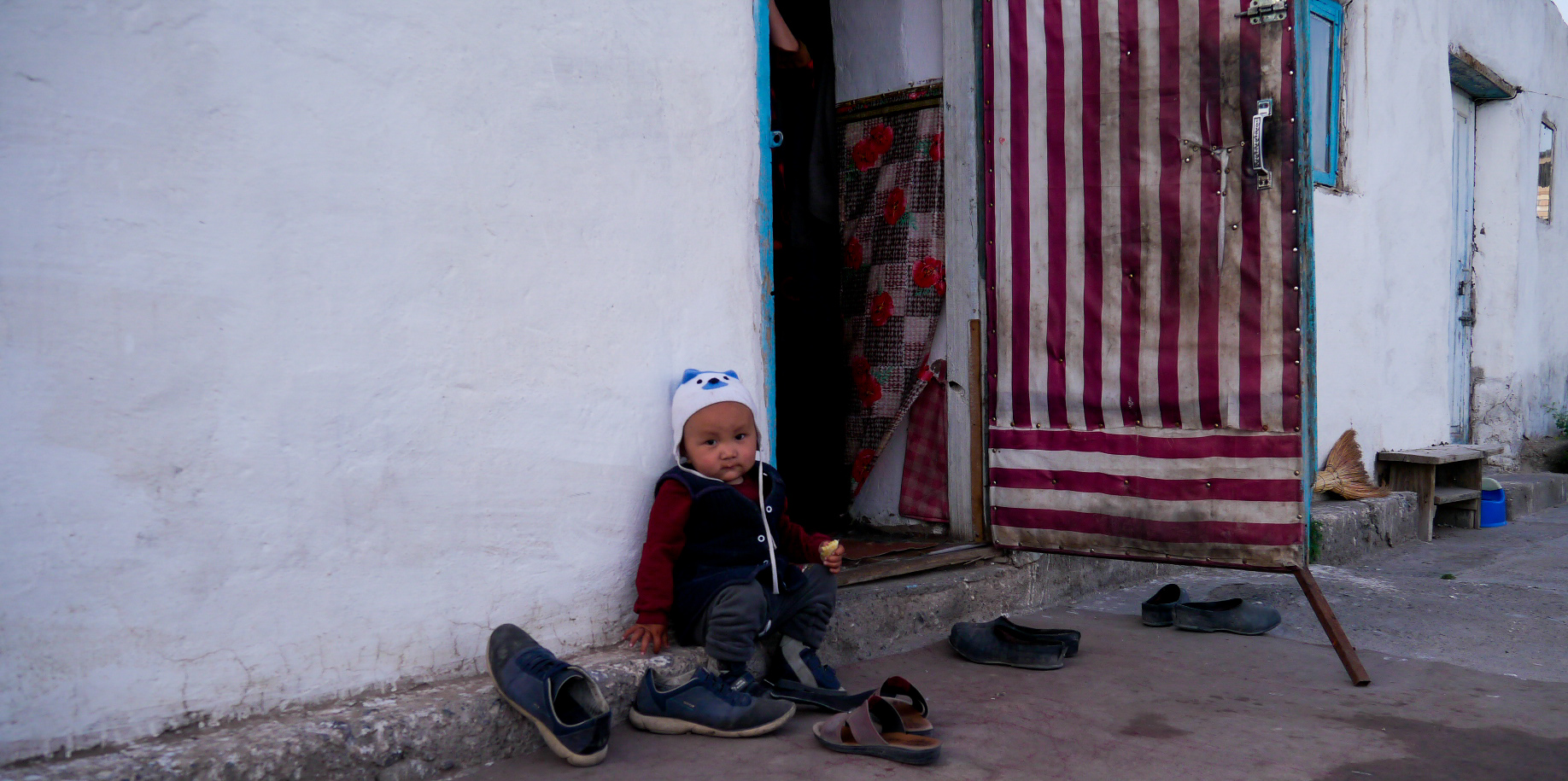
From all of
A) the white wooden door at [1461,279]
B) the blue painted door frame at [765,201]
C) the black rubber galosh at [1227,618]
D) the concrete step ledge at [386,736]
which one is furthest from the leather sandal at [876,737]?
the white wooden door at [1461,279]

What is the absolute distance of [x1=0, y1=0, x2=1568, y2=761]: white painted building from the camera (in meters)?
Answer: 1.72

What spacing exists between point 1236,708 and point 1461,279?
5295mm

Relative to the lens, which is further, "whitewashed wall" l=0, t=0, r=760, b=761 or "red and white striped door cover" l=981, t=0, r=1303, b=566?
"red and white striped door cover" l=981, t=0, r=1303, b=566

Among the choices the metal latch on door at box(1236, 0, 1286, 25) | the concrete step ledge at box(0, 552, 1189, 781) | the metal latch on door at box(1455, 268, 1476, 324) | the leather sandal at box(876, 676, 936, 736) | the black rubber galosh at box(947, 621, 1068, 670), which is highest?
the metal latch on door at box(1236, 0, 1286, 25)

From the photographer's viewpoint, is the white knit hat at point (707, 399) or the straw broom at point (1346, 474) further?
the straw broom at point (1346, 474)

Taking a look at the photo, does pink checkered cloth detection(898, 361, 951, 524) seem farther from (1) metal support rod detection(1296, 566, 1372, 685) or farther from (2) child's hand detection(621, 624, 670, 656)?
(2) child's hand detection(621, 624, 670, 656)

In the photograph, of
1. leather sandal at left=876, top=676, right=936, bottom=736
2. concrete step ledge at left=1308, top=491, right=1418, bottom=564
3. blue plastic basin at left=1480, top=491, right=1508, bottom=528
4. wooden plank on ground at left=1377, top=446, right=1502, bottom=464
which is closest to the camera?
leather sandal at left=876, top=676, right=936, bottom=736

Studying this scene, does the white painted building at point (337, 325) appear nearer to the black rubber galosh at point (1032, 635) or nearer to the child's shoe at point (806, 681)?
the child's shoe at point (806, 681)

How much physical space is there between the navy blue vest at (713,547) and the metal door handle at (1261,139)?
63.3 inches

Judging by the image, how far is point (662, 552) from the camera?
2471mm

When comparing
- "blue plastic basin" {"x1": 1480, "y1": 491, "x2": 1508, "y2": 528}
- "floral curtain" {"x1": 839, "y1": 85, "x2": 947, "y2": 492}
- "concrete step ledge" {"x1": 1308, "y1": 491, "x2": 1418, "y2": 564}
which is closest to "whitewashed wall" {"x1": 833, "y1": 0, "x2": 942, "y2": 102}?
"floral curtain" {"x1": 839, "y1": 85, "x2": 947, "y2": 492}

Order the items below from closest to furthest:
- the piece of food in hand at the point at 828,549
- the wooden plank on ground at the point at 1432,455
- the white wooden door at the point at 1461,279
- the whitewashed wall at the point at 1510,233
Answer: the piece of food in hand at the point at 828,549 < the wooden plank on ground at the point at 1432,455 < the white wooden door at the point at 1461,279 < the whitewashed wall at the point at 1510,233

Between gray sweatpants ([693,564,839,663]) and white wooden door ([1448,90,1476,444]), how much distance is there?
5.45m

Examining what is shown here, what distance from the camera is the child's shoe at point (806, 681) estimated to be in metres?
2.53
